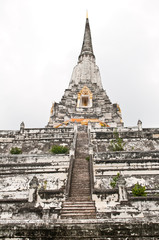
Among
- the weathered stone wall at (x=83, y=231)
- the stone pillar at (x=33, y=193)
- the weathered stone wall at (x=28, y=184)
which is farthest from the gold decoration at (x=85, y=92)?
the weathered stone wall at (x=83, y=231)

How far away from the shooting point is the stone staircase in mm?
9836

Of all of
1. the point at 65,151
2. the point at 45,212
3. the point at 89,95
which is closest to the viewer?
the point at 45,212

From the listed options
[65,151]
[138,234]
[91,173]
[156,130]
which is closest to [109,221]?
[138,234]

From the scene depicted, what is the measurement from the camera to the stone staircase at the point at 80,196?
984cm

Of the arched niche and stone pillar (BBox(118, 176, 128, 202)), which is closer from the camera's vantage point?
stone pillar (BBox(118, 176, 128, 202))

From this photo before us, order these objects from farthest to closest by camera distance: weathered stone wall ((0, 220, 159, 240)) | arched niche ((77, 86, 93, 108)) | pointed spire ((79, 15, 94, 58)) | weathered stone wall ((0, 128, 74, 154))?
pointed spire ((79, 15, 94, 58)) < arched niche ((77, 86, 93, 108)) < weathered stone wall ((0, 128, 74, 154)) < weathered stone wall ((0, 220, 159, 240))

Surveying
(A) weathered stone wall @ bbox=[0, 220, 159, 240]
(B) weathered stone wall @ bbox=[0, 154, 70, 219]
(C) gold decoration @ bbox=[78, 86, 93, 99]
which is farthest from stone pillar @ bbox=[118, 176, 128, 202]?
(C) gold decoration @ bbox=[78, 86, 93, 99]

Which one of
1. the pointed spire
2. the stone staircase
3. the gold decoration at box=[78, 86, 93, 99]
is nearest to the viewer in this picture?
the stone staircase

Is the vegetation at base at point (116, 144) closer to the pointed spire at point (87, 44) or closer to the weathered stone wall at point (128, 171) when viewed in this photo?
the weathered stone wall at point (128, 171)

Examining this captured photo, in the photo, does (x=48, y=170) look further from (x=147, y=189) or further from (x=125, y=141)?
(x=125, y=141)

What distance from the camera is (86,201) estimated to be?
35.2 feet

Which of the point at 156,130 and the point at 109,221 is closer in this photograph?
the point at 109,221

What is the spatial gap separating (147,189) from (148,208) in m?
3.30

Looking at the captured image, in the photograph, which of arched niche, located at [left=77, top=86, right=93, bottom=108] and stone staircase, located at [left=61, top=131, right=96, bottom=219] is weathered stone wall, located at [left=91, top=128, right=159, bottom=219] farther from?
arched niche, located at [left=77, top=86, right=93, bottom=108]
